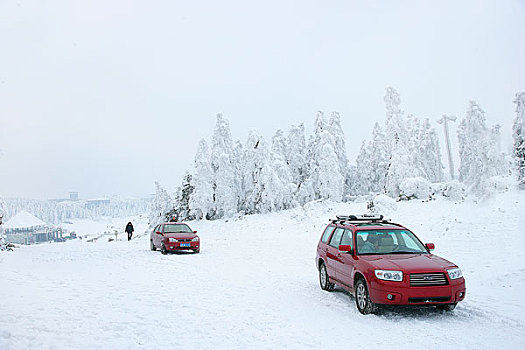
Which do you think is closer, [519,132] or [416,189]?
[519,132]

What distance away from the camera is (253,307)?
8422 mm

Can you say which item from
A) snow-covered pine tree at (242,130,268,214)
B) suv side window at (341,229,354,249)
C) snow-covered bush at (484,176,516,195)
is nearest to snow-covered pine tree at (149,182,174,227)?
snow-covered pine tree at (242,130,268,214)

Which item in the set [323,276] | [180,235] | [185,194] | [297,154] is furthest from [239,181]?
[323,276]

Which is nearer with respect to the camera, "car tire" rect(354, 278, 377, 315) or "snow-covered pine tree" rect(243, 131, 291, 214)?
"car tire" rect(354, 278, 377, 315)

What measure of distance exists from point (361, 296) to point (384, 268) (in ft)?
2.80

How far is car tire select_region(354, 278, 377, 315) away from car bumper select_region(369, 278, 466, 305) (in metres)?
0.35

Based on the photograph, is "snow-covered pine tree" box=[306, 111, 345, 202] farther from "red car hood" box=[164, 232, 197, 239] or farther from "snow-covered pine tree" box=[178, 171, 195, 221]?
"red car hood" box=[164, 232, 197, 239]

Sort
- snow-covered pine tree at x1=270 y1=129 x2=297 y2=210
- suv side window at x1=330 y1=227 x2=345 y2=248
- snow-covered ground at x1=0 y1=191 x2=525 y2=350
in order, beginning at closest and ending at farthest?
snow-covered ground at x1=0 y1=191 x2=525 y2=350 → suv side window at x1=330 y1=227 x2=345 y2=248 → snow-covered pine tree at x1=270 y1=129 x2=297 y2=210

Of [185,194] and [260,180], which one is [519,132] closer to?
[260,180]

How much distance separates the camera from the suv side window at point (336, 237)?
950cm

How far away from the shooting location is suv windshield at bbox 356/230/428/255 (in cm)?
838

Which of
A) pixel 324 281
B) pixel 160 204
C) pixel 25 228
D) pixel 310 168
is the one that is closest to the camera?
pixel 324 281

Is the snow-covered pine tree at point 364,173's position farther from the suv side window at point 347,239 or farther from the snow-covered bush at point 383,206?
the suv side window at point 347,239

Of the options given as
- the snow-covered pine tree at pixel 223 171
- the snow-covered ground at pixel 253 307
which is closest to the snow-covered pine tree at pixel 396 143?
the snow-covered pine tree at pixel 223 171
